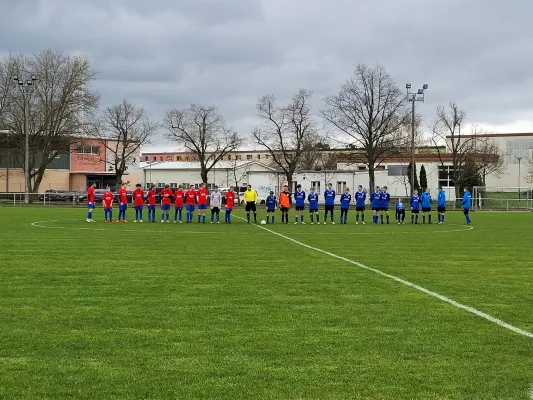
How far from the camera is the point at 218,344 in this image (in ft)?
21.6

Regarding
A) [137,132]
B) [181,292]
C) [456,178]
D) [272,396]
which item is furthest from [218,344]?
[137,132]

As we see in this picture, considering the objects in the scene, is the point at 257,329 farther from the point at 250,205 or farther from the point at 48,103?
the point at 48,103

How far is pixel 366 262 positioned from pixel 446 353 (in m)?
7.59

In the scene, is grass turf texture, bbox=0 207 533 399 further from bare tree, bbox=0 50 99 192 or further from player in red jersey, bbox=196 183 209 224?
bare tree, bbox=0 50 99 192

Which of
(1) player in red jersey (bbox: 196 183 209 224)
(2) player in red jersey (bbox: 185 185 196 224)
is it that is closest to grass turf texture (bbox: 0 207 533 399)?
(1) player in red jersey (bbox: 196 183 209 224)

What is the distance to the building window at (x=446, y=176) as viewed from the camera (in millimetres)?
74256

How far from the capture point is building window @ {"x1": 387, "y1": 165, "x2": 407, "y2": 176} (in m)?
73.9

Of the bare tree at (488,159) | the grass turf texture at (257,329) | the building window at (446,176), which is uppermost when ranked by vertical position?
the bare tree at (488,159)

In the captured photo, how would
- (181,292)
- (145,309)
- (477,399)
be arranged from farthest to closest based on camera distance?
(181,292) → (145,309) → (477,399)

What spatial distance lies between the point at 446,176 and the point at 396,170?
603 cm

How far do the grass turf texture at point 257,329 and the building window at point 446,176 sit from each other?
61.7 metres

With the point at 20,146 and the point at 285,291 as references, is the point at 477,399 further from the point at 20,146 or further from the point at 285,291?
the point at 20,146

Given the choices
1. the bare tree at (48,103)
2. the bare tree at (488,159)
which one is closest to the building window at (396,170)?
the bare tree at (488,159)

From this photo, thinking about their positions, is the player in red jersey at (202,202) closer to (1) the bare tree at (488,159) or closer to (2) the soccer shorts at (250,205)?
(2) the soccer shorts at (250,205)
